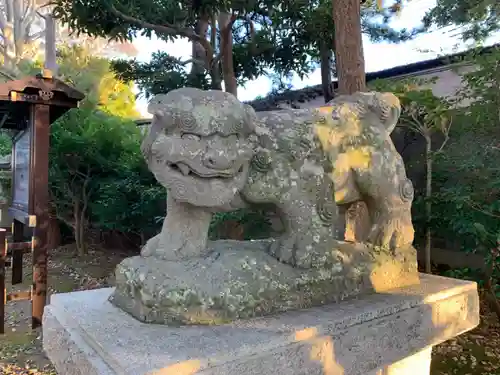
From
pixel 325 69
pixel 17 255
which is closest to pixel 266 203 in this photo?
pixel 325 69

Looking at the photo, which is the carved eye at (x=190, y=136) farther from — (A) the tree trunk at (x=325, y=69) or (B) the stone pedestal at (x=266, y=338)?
(A) the tree trunk at (x=325, y=69)

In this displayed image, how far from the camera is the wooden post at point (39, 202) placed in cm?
304

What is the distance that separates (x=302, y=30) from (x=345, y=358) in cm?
321

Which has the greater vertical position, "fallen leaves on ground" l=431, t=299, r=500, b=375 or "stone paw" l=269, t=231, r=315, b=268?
"stone paw" l=269, t=231, r=315, b=268

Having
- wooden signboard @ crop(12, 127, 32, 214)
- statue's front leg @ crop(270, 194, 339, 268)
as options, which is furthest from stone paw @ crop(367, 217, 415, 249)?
wooden signboard @ crop(12, 127, 32, 214)

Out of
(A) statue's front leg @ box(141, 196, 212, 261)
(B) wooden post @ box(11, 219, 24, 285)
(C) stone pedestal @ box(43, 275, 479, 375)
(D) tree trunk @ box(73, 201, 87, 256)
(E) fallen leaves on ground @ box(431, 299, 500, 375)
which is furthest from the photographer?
(D) tree trunk @ box(73, 201, 87, 256)

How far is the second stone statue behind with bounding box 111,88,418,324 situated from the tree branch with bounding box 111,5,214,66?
6.51 ft

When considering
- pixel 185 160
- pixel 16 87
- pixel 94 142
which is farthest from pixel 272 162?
pixel 94 142

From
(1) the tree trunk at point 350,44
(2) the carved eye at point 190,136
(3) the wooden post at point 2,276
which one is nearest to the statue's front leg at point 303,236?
(2) the carved eye at point 190,136

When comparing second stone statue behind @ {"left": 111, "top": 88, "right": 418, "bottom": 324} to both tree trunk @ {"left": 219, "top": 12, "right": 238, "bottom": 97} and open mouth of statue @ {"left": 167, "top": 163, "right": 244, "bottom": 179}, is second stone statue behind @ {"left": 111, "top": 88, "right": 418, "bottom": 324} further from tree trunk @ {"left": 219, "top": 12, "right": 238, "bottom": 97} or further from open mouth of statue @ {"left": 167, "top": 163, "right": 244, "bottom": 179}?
tree trunk @ {"left": 219, "top": 12, "right": 238, "bottom": 97}

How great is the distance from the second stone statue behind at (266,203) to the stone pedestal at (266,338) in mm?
67

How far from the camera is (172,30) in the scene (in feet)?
11.0

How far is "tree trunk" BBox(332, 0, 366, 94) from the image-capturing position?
9.16ft

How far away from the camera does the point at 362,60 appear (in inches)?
112
